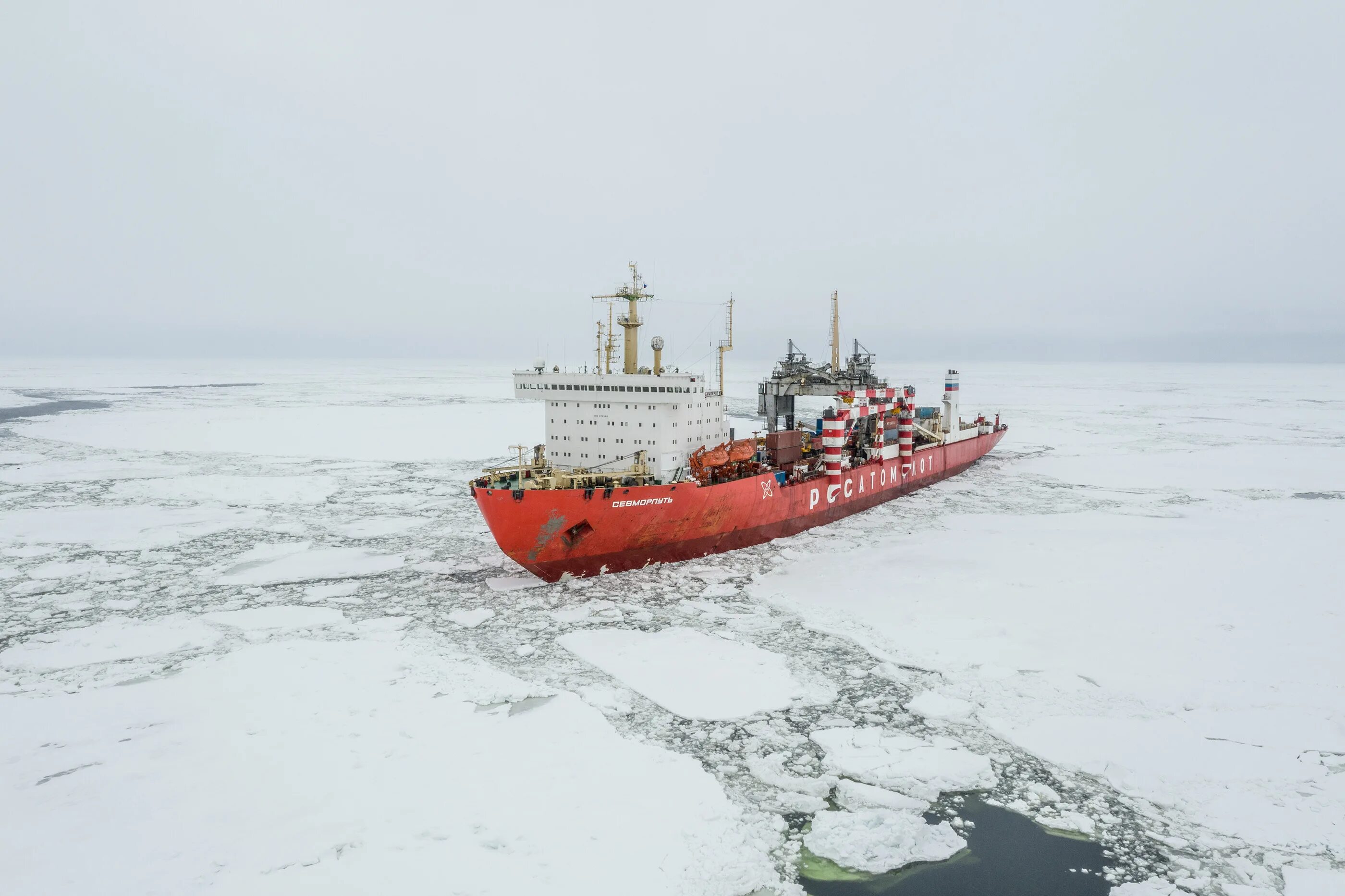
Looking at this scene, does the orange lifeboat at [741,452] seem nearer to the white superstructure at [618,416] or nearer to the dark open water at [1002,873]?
the white superstructure at [618,416]

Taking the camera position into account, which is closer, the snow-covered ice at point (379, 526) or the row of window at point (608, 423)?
the row of window at point (608, 423)

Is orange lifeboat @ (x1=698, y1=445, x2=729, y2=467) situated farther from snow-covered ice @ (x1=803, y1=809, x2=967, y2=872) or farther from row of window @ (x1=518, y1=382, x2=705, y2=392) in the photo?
snow-covered ice @ (x1=803, y1=809, x2=967, y2=872)

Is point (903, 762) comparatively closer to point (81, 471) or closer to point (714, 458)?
point (714, 458)

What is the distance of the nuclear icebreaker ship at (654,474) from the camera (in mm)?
12164

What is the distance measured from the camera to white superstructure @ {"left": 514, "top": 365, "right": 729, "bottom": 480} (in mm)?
14070

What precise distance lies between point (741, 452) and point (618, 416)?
8.79ft

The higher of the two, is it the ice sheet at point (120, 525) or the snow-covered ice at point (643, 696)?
the ice sheet at point (120, 525)

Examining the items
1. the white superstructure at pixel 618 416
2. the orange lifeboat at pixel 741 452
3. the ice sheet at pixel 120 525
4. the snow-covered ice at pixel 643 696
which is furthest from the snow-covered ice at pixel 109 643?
the orange lifeboat at pixel 741 452

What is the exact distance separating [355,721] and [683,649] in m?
4.18

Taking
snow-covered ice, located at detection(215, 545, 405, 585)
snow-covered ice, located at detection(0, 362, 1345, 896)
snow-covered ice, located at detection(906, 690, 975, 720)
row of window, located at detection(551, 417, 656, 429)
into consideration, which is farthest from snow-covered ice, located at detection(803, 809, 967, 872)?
snow-covered ice, located at detection(215, 545, 405, 585)

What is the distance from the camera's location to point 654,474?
14.1 m

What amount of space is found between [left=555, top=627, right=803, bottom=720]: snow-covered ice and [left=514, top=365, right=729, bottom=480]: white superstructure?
15.3 ft

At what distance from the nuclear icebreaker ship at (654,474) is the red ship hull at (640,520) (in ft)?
0.08

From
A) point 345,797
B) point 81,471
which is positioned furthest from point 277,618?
point 81,471
